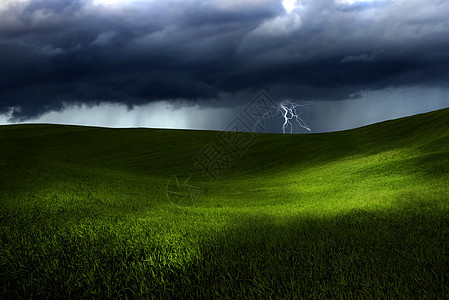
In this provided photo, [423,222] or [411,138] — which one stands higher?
[411,138]

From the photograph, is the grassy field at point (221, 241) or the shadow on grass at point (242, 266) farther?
the grassy field at point (221, 241)

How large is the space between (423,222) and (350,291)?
7.18 metres

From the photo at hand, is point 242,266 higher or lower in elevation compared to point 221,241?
higher

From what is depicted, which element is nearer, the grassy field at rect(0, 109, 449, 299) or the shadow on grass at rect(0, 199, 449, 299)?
the shadow on grass at rect(0, 199, 449, 299)

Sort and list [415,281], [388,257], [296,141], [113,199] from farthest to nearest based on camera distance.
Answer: [296,141] → [113,199] → [388,257] → [415,281]

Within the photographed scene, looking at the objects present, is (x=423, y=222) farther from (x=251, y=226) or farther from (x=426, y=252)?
(x=251, y=226)

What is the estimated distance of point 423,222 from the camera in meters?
10.8

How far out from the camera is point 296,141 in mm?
56625

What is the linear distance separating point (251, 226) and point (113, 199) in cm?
1014

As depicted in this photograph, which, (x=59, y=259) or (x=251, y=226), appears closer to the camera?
(x=59, y=259)

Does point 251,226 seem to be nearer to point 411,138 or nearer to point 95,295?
point 95,295

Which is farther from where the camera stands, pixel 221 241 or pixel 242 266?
pixel 221 241

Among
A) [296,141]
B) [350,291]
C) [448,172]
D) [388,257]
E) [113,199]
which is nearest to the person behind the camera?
[350,291]

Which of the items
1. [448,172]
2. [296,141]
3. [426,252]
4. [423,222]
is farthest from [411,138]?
[426,252]
